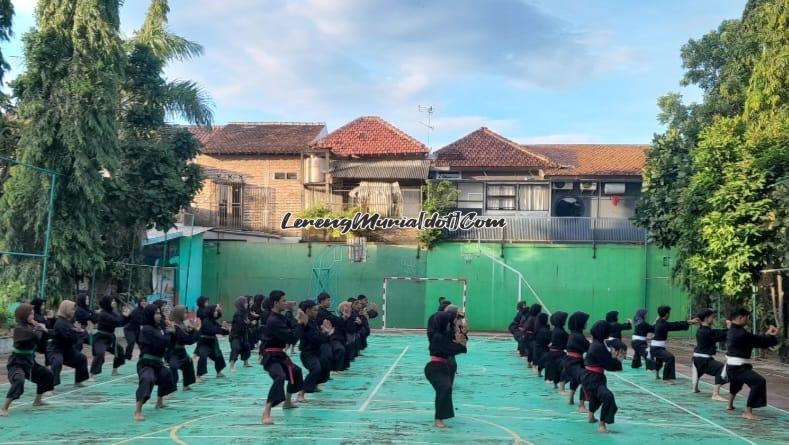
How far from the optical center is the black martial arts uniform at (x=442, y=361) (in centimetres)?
1055

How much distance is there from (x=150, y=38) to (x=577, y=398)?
18.5 meters

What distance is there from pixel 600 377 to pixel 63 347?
8.19 meters

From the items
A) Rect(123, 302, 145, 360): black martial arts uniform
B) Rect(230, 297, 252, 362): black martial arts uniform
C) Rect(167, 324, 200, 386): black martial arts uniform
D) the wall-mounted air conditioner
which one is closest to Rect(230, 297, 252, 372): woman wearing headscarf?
Rect(230, 297, 252, 362): black martial arts uniform

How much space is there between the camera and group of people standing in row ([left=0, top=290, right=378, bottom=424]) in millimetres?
11242

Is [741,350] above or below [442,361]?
above

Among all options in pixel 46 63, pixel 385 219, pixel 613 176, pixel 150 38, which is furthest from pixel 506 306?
pixel 46 63

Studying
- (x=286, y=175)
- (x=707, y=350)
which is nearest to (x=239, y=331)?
(x=707, y=350)

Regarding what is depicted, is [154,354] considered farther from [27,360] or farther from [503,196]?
[503,196]

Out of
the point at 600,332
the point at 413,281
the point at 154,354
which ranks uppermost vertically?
the point at 413,281

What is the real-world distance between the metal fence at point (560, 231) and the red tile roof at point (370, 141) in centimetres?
623

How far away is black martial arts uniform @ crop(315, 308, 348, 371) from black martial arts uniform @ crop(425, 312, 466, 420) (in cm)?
348

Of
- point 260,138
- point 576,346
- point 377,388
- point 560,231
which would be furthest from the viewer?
point 260,138

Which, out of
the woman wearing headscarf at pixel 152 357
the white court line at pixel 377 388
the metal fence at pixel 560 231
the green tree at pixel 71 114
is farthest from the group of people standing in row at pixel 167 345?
the metal fence at pixel 560 231

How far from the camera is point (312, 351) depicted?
12.9m
